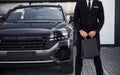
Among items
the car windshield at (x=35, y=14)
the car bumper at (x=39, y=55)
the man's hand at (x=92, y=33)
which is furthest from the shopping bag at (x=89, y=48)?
the car windshield at (x=35, y=14)

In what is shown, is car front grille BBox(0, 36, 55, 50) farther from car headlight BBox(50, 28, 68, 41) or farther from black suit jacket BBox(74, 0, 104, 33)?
black suit jacket BBox(74, 0, 104, 33)

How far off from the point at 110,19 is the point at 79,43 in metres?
6.74

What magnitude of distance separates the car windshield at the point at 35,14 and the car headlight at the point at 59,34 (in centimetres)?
116

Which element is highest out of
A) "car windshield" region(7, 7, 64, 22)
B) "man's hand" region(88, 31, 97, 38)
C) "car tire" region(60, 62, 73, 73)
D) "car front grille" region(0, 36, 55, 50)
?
"car windshield" region(7, 7, 64, 22)

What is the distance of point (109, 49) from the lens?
12.4 metres

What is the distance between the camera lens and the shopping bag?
610 centimetres

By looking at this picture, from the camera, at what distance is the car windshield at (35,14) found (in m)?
8.69

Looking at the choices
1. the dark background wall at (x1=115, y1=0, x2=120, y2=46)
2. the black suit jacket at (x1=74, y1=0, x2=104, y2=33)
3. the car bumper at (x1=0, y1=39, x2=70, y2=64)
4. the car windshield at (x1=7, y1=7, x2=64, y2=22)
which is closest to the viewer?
the black suit jacket at (x1=74, y1=0, x2=104, y2=33)

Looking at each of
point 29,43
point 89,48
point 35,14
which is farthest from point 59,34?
point 35,14

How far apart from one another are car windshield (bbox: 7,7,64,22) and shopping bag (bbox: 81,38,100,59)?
2.67m

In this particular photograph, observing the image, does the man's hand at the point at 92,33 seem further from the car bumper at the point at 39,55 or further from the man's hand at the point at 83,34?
the car bumper at the point at 39,55

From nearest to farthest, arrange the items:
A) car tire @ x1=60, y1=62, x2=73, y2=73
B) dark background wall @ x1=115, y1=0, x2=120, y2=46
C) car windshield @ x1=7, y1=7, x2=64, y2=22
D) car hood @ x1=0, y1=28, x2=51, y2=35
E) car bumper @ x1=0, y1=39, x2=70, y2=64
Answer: car bumper @ x1=0, y1=39, x2=70, y2=64 < car hood @ x1=0, y1=28, x2=51, y2=35 < car tire @ x1=60, y1=62, x2=73, y2=73 < car windshield @ x1=7, y1=7, x2=64, y2=22 < dark background wall @ x1=115, y1=0, x2=120, y2=46

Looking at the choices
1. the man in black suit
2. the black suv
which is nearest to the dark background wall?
the black suv

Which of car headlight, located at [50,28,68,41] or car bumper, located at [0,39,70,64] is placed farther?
car headlight, located at [50,28,68,41]
